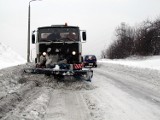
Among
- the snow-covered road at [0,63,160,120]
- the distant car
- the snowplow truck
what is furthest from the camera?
the distant car

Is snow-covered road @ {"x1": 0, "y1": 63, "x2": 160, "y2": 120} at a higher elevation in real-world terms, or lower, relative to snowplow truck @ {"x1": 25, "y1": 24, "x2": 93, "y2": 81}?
lower

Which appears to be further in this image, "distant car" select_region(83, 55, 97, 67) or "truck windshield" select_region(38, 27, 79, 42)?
"distant car" select_region(83, 55, 97, 67)

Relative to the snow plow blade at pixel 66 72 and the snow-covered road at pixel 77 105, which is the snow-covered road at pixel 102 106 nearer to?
the snow-covered road at pixel 77 105

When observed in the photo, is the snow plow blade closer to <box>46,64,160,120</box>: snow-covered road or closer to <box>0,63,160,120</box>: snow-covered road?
<box>0,63,160,120</box>: snow-covered road

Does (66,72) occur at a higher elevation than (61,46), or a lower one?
lower

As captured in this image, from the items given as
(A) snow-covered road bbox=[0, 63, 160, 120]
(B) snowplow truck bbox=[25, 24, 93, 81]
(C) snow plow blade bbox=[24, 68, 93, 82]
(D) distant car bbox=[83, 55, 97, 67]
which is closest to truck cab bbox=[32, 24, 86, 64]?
(B) snowplow truck bbox=[25, 24, 93, 81]

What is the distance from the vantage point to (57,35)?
1605 cm

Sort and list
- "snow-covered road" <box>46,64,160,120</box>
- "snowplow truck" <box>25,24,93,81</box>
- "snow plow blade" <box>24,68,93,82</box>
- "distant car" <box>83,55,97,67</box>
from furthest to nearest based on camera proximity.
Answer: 1. "distant car" <box>83,55,97,67</box>
2. "snowplow truck" <box>25,24,93,81</box>
3. "snow plow blade" <box>24,68,93,82</box>
4. "snow-covered road" <box>46,64,160,120</box>

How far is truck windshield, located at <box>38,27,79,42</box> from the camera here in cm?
1597

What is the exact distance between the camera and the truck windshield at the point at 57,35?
15969mm

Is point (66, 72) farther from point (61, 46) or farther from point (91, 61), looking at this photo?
point (91, 61)

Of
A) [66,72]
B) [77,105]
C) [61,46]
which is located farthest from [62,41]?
[77,105]

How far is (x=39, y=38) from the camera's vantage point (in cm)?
1612

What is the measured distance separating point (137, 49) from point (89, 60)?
3726 centimetres
